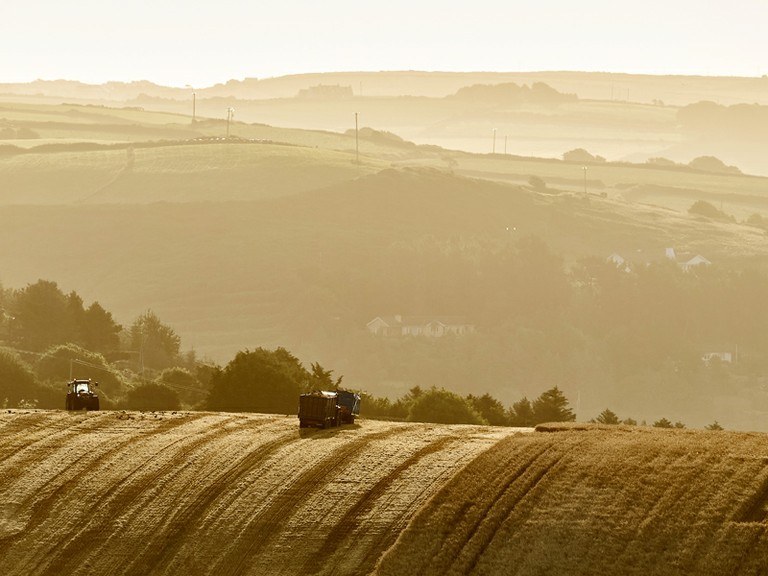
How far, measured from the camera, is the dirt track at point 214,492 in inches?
2506

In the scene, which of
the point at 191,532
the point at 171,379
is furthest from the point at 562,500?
the point at 171,379

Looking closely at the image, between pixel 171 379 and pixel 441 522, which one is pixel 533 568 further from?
pixel 171 379

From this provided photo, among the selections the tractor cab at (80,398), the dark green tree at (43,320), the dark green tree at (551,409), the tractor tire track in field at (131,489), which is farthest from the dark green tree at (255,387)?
the dark green tree at (43,320)

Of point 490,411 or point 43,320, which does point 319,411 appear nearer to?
point 490,411

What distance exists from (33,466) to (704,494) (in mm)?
29463

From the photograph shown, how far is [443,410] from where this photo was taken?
376 feet

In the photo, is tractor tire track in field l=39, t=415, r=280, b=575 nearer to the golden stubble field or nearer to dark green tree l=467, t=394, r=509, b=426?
the golden stubble field

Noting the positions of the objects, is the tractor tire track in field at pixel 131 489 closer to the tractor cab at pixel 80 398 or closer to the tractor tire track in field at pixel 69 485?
the tractor tire track in field at pixel 69 485

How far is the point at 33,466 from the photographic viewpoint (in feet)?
244

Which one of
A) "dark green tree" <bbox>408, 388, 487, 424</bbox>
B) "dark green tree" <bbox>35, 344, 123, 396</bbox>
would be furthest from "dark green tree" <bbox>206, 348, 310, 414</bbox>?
"dark green tree" <bbox>35, 344, 123, 396</bbox>

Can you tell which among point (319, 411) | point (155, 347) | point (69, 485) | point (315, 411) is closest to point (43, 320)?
point (155, 347)

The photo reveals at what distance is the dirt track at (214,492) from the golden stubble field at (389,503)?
10cm

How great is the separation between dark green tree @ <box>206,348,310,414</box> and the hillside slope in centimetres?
3635

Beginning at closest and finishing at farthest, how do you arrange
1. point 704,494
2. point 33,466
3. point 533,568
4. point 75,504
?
point 533,568, point 704,494, point 75,504, point 33,466
